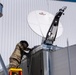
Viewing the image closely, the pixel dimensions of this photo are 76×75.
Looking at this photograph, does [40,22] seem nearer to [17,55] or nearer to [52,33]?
[52,33]

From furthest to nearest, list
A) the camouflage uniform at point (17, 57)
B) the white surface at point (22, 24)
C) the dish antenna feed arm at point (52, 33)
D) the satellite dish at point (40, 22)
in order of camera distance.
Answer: the white surface at point (22, 24), the satellite dish at point (40, 22), the dish antenna feed arm at point (52, 33), the camouflage uniform at point (17, 57)

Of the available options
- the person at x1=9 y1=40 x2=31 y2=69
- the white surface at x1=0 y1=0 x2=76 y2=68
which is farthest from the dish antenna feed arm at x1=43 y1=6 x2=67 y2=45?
the white surface at x1=0 y1=0 x2=76 y2=68

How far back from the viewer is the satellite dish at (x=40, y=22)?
3.67 metres

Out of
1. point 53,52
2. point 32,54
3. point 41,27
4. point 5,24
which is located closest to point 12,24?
point 5,24

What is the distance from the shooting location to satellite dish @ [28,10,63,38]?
3675mm

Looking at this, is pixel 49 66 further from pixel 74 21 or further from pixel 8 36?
pixel 74 21

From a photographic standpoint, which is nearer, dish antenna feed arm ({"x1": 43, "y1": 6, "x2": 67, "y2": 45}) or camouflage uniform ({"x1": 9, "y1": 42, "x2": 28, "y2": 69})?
camouflage uniform ({"x1": 9, "y1": 42, "x2": 28, "y2": 69})

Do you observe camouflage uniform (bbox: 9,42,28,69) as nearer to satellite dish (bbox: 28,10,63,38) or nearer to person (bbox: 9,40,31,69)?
person (bbox: 9,40,31,69)

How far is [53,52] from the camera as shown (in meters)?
3.00

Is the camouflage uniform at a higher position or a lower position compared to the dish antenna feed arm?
lower

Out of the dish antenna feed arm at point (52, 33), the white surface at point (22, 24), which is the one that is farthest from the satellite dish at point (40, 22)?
the white surface at point (22, 24)

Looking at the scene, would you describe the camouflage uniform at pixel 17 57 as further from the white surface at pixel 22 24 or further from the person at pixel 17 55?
the white surface at pixel 22 24

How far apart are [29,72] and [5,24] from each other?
2.66m

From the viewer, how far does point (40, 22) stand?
3.80m
